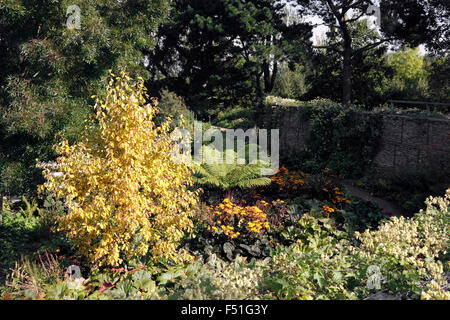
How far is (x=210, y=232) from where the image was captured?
18.3 feet

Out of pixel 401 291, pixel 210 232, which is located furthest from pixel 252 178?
pixel 401 291

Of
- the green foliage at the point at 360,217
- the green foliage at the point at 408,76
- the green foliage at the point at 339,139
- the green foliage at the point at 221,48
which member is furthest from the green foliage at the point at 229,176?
the green foliage at the point at 408,76

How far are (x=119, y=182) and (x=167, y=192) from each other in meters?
0.56

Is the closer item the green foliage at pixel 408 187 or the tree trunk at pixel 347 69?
the green foliage at pixel 408 187

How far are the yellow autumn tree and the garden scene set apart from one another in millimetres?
22

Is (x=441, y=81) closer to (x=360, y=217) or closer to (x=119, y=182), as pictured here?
(x=360, y=217)

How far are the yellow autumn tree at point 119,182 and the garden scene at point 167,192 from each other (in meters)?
0.02

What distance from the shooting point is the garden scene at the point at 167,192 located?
12.3 feet

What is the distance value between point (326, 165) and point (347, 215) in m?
4.67

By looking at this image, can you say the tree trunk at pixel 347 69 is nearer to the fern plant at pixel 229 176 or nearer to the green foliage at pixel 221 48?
the green foliage at pixel 221 48

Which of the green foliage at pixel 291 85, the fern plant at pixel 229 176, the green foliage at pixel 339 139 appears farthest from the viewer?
the green foliage at pixel 291 85

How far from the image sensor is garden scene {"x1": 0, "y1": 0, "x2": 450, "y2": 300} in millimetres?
3755

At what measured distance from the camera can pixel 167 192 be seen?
4.20 meters
